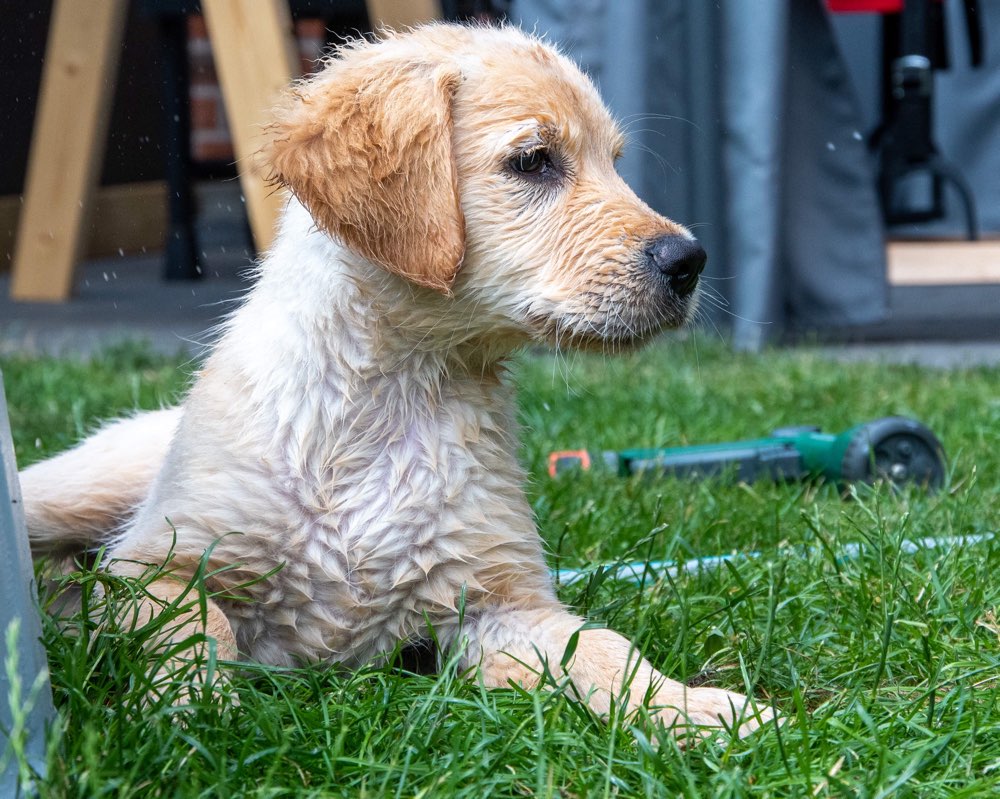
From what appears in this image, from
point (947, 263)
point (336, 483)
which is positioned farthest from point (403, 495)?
point (947, 263)

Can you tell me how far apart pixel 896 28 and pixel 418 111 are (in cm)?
620

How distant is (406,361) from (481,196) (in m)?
0.33

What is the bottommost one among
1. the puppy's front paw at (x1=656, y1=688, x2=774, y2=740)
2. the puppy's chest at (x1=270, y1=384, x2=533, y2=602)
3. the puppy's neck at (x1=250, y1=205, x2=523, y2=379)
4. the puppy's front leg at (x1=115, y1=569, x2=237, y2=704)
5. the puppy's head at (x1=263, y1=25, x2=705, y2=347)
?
the puppy's front paw at (x1=656, y1=688, x2=774, y2=740)

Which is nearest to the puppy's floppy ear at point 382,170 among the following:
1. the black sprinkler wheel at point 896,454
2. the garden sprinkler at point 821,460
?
the garden sprinkler at point 821,460

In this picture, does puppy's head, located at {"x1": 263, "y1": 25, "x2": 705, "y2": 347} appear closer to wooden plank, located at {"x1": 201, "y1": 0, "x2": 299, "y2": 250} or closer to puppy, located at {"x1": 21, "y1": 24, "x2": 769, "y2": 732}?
puppy, located at {"x1": 21, "y1": 24, "x2": 769, "y2": 732}

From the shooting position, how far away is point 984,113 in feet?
32.0

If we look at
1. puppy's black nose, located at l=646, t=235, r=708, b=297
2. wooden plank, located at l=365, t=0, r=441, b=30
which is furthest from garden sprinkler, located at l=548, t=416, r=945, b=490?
wooden plank, located at l=365, t=0, r=441, b=30

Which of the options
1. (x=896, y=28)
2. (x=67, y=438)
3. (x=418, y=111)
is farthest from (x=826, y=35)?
(x=418, y=111)

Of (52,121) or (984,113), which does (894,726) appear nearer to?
(52,121)

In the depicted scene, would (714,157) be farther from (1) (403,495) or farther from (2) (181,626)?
(2) (181,626)

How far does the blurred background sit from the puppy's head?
286cm

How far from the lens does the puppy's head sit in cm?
223

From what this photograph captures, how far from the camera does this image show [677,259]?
2.35m

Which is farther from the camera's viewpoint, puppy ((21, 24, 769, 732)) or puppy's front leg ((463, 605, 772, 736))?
puppy ((21, 24, 769, 732))
